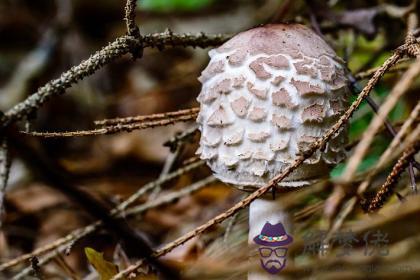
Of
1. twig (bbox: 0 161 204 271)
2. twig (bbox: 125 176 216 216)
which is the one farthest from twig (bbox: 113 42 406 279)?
twig (bbox: 125 176 216 216)

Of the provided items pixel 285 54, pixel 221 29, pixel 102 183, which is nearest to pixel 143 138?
pixel 102 183

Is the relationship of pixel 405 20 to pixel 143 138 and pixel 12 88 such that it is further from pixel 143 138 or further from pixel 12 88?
pixel 12 88

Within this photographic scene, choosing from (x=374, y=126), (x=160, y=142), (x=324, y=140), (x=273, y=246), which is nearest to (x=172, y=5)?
(x=160, y=142)

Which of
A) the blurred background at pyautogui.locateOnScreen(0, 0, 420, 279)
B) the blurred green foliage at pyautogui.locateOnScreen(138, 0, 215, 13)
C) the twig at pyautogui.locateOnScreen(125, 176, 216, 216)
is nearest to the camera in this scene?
the blurred background at pyautogui.locateOnScreen(0, 0, 420, 279)

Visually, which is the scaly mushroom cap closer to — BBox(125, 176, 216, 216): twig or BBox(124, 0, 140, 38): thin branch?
BBox(124, 0, 140, 38): thin branch

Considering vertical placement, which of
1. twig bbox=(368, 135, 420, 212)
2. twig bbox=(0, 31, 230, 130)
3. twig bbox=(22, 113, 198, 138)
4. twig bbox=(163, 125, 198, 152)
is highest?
twig bbox=(0, 31, 230, 130)

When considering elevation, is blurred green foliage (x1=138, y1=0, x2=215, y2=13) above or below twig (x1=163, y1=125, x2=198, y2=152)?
above

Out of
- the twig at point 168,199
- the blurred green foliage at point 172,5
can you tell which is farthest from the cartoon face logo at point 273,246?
the blurred green foliage at point 172,5
